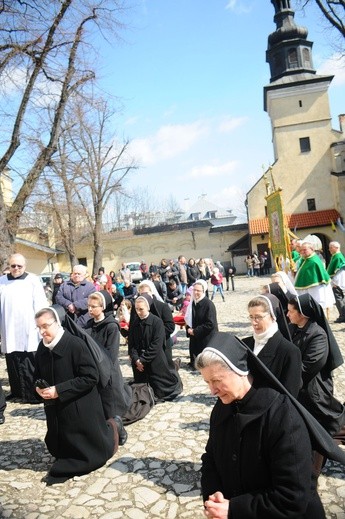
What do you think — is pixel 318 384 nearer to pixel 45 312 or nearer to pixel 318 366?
pixel 318 366

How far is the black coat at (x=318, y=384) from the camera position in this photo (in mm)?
3850

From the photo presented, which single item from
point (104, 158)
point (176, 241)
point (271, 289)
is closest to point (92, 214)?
point (104, 158)

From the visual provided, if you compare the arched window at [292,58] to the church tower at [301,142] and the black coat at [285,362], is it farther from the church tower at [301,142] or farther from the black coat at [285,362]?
the black coat at [285,362]

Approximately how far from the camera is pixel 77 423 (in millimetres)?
4297

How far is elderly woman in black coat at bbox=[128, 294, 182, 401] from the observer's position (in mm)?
6332

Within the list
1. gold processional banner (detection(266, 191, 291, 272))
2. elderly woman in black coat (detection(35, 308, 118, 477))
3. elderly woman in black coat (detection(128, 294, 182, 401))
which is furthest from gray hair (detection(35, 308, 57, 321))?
gold processional banner (detection(266, 191, 291, 272))

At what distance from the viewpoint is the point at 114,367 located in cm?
526

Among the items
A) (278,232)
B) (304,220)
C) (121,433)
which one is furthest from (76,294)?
(304,220)

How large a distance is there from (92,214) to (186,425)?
26.1m

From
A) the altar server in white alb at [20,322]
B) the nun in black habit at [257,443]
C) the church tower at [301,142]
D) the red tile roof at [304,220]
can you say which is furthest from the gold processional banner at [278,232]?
the church tower at [301,142]

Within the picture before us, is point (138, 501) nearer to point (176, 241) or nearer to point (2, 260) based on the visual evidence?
point (2, 260)

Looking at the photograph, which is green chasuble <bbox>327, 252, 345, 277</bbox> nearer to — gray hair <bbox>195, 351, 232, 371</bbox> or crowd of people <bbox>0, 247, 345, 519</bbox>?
crowd of people <bbox>0, 247, 345, 519</bbox>

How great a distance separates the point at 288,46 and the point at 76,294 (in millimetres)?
35702

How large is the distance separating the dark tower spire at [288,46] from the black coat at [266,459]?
39.0 m
